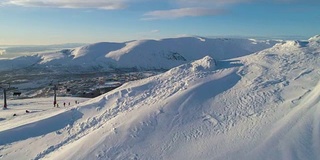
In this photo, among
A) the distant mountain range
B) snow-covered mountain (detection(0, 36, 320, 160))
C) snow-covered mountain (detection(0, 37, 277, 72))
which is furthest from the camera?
snow-covered mountain (detection(0, 37, 277, 72))

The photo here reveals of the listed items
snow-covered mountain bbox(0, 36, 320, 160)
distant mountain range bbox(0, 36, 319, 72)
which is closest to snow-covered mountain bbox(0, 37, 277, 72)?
distant mountain range bbox(0, 36, 319, 72)

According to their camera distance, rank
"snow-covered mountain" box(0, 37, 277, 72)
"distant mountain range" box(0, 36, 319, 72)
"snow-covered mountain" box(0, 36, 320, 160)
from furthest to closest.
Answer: "snow-covered mountain" box(0, 37, 277, 72), "distant mountain range" box(0, 36, 319, 72), "snow-covered mountain" box(0, 36, 320, 160)

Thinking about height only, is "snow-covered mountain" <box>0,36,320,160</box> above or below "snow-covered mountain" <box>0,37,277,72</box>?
above

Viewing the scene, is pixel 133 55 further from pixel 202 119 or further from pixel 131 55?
pixel 202 119

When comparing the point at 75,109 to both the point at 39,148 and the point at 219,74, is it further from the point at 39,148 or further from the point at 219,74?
the point at 219,74

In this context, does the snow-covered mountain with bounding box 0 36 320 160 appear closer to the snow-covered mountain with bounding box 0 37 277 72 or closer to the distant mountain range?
the distant mountain range

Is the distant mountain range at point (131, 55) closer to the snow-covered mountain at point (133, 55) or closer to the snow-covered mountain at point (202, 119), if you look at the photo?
the snow-covered mountain at point (133, 55)
